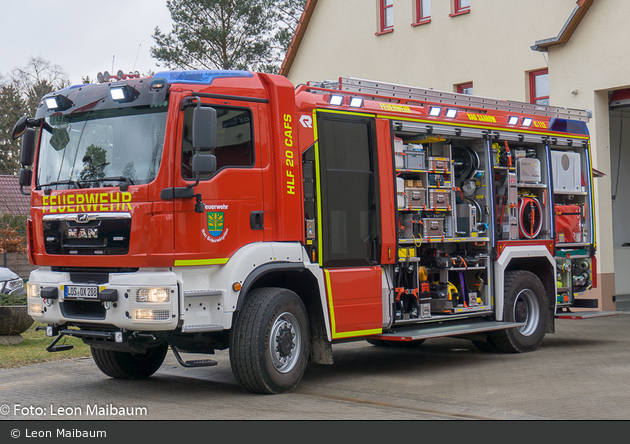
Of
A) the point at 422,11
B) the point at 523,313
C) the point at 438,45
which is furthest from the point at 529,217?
the point at 422,11

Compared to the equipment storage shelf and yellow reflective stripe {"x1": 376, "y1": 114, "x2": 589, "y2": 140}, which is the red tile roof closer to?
yellow reflective stripe {"x1": 376, "y1": 114, "x2": 589, "y2": 140}

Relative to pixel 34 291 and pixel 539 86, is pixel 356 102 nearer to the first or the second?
pixel 34 291

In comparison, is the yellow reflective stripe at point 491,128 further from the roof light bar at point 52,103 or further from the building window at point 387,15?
the building window at point 387,15

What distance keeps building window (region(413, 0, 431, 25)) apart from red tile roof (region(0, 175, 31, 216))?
20.0 m

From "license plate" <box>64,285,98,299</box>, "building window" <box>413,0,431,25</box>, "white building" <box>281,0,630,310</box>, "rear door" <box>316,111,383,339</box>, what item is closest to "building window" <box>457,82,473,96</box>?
"white building" <box>281,0,630,310</box>

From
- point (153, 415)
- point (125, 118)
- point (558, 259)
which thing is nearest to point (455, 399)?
point (153, 415)

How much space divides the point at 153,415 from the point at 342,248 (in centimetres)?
298

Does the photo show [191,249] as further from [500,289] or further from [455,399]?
[500,289]

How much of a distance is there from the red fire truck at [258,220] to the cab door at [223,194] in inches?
0.6

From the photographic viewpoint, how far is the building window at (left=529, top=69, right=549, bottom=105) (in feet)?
62.7

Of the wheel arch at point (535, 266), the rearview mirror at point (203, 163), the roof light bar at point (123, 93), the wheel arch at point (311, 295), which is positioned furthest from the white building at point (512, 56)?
the roof light bar at point (123, 93)

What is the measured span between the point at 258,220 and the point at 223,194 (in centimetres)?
52

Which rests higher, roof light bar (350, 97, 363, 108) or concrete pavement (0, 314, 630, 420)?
roof light bar (350, 97, 363, 108)

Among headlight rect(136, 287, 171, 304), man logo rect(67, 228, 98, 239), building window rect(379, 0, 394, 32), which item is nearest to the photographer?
headlight rect(136, 287, 171, 304)
